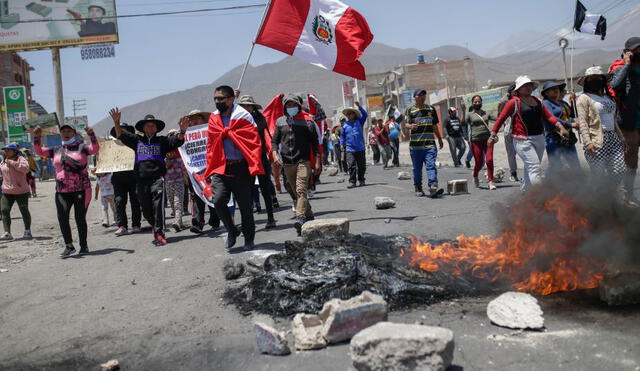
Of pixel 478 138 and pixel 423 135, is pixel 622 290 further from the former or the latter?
pixel 478 138

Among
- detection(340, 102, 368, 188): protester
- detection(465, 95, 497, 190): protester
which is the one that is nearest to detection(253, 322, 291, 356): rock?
detection(465, 95, 497, 190): protester

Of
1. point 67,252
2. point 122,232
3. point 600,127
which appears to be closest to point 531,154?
point 600,127

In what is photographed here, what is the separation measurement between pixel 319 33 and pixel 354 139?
5.62m

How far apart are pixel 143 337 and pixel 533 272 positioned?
3071 mm

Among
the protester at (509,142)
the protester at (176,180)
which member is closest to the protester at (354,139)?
the protester at (509,142)

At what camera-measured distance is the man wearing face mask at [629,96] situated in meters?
6.82

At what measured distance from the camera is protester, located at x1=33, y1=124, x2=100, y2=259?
846cm

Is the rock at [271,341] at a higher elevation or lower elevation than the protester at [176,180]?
lower

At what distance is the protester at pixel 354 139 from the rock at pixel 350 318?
34.2ft

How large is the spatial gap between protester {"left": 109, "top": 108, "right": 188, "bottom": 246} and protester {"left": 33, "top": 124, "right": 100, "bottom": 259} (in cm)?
61

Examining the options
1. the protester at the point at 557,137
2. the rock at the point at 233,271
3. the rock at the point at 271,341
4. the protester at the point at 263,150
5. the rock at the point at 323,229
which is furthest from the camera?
the protester at the point at 263,150

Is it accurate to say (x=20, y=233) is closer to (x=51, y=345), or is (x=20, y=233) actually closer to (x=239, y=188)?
(x=239, y=188)

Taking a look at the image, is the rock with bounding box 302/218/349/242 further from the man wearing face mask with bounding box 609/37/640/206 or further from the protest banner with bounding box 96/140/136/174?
the protest banner with bounding box 96/140/136/174

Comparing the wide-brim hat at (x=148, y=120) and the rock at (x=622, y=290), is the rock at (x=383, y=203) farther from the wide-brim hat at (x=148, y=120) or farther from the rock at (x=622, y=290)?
the rock at (x=622, y=290)
